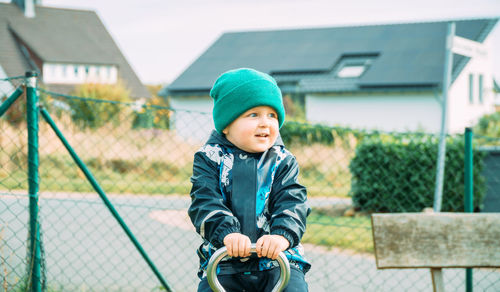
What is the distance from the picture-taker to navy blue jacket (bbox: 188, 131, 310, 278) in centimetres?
204

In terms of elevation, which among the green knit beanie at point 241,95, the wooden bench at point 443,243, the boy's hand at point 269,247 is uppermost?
the green knit beanie at point 241,95

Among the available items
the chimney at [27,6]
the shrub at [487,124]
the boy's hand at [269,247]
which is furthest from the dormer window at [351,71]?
the boy's hand at [269,247]

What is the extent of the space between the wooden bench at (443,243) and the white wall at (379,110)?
63.5 feet

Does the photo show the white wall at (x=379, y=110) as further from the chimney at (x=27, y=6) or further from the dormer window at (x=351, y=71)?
the chimney at (x=27, y=6)

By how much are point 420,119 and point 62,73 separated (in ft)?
68.0

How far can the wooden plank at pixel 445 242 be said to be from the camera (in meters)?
3.18

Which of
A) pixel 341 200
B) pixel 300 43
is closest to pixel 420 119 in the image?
pixel 300 43

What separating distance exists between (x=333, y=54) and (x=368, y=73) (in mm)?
2810

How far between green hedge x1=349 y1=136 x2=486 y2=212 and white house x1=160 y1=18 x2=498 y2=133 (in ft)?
45.0

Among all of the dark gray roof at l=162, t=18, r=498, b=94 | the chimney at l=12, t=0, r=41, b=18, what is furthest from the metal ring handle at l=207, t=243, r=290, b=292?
the chimney at l=12, t=0, r=41, b=18

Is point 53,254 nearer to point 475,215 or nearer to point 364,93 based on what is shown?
point 475,215

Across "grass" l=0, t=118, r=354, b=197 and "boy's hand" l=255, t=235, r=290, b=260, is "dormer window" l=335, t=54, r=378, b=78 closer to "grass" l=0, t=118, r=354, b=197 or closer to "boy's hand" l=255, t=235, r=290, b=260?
"grass" l=0, t=118, r=354, b=197

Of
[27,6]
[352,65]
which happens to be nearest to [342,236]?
[352,65]

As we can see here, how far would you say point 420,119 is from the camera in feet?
76.9
